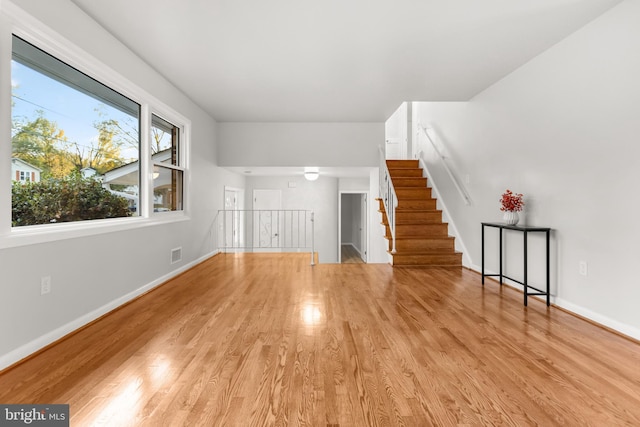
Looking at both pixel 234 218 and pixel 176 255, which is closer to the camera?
pixel 176 255

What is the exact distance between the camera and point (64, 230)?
8.18 feet

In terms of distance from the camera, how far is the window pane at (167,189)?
415cm

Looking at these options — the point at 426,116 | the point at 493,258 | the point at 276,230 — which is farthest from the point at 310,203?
the point at 493,258

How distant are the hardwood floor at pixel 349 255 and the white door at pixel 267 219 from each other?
212 cm


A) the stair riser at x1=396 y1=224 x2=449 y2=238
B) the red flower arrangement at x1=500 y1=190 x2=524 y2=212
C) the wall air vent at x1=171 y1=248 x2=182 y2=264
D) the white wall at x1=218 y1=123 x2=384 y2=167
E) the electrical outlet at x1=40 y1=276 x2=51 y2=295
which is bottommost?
the wall air vent at x1=171 y1=248 x2=182 y2=264

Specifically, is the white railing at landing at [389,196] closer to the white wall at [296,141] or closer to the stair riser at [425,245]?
the stair riser at [425,245]

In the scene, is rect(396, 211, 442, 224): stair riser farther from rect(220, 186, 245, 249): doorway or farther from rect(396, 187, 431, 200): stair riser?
rect(220, 186, 245, 249): doorway

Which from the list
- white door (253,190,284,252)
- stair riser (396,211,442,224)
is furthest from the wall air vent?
white door (253,190,284,252)

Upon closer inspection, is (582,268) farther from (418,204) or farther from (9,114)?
(9,114)

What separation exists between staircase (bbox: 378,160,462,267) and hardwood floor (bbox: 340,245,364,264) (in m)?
3.61

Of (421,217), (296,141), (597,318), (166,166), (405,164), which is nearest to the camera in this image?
(597,318)

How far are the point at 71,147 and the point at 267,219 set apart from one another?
21.5 feet

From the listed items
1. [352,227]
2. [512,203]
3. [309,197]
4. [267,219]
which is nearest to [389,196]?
[512,203]

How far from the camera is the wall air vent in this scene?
174 inches
